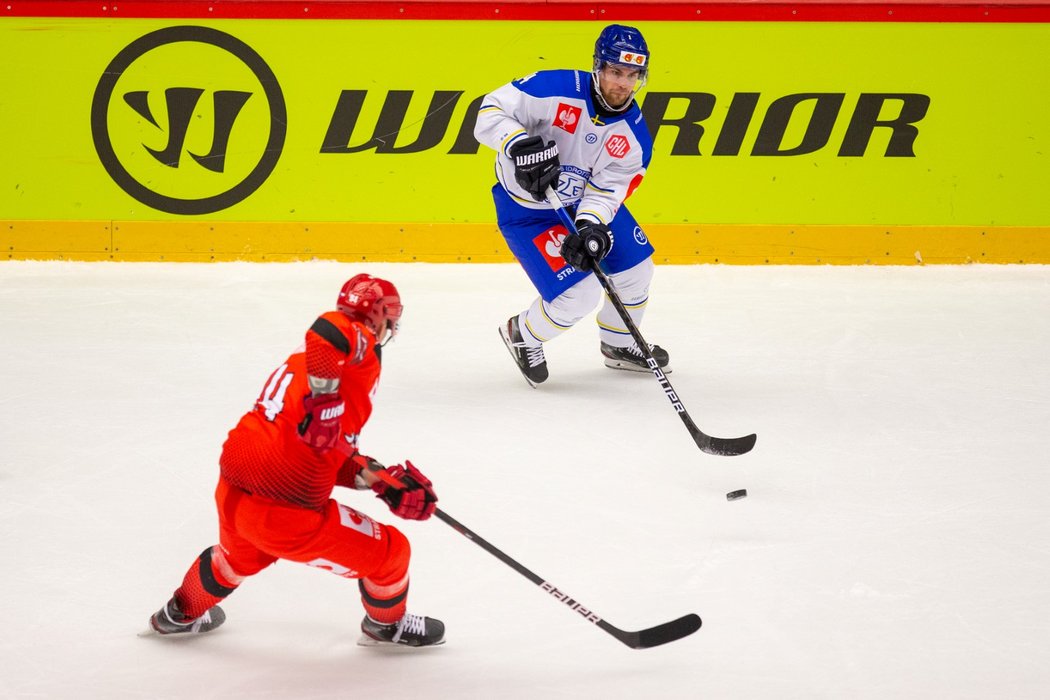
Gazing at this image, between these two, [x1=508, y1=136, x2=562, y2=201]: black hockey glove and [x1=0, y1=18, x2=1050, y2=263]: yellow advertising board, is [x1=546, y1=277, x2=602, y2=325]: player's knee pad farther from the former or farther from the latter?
→ [x1=0, y1=18, x2=1050, y2=263]: yellow advertising board

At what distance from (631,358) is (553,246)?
0.56 m

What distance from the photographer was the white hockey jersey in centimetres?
390

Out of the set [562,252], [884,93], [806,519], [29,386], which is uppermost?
[884,93]

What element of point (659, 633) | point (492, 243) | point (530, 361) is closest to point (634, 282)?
point (530, 361)

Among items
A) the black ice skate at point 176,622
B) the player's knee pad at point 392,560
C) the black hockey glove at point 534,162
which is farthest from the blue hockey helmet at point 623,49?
the black ice skate at point 176,622

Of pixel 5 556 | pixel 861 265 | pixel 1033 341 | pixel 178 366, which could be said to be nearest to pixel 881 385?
pixel 1033 341

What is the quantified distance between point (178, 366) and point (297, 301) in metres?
0.96

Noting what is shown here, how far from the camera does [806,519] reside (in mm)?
2926

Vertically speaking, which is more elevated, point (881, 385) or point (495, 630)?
point (881, 385)

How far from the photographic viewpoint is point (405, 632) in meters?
2.23

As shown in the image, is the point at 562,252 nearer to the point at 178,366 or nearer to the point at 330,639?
the point at 178,366

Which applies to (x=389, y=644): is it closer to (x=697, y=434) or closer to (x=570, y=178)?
(x=697, y=434)

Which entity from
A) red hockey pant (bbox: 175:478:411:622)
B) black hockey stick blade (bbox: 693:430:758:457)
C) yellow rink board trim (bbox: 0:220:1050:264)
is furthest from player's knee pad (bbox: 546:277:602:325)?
red hockey pant (bbox: 175:478:411:622)

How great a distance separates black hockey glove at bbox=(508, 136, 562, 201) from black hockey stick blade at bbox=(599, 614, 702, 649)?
1895 mm
